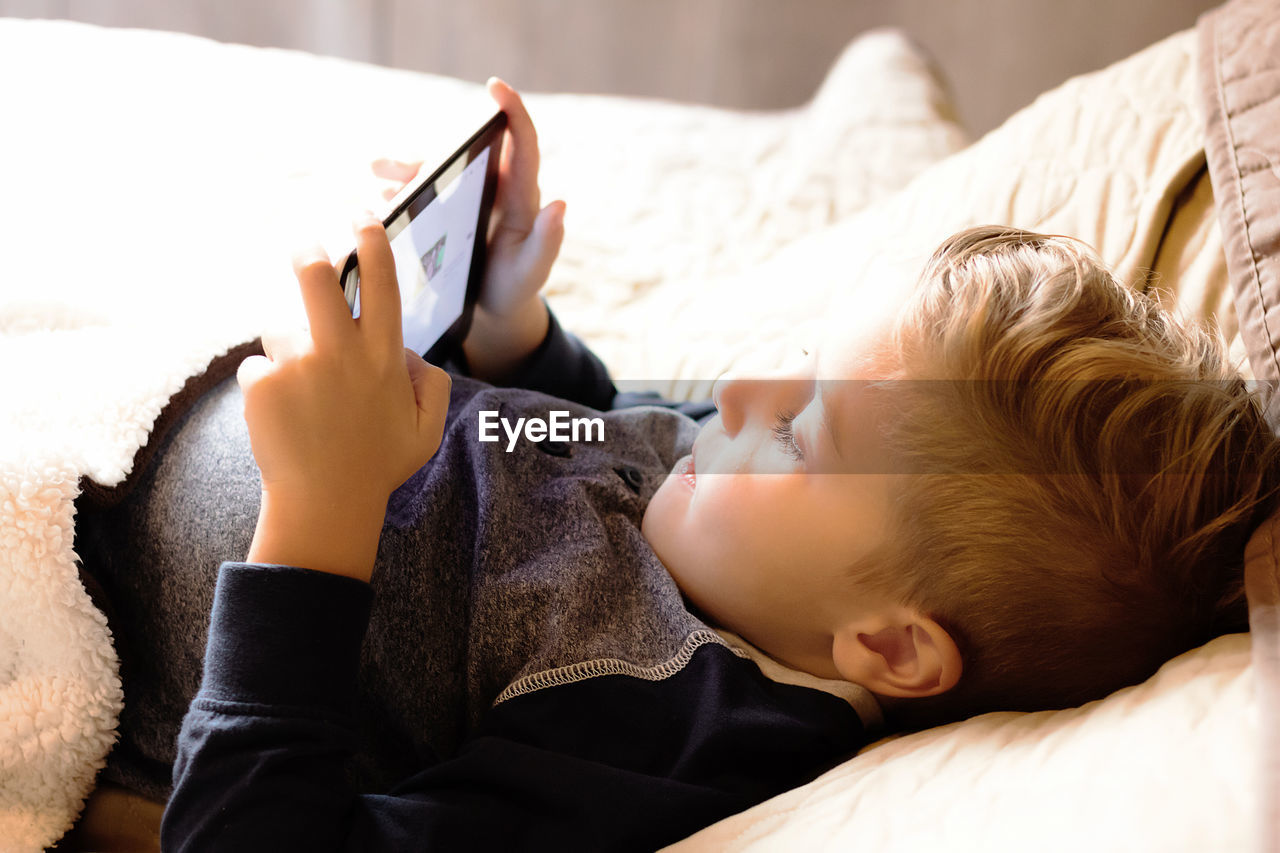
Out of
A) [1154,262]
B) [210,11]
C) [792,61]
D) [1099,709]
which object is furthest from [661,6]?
[1099,709]

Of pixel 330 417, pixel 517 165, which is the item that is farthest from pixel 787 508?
pixel 517 165

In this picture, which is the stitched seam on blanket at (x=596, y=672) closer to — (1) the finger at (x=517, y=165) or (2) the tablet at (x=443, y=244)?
(2) the tablet at (x=443, y=244)

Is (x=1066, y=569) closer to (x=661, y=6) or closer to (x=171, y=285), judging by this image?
(x=171, y=285)

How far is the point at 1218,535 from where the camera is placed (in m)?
0.62

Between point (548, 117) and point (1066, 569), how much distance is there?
0.95 m

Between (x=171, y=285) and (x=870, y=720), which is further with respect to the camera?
(x=171, y=285)

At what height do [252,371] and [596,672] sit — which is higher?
[252,371]

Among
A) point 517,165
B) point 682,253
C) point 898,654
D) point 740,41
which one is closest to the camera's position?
point 898,654

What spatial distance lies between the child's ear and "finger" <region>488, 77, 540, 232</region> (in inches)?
19.2

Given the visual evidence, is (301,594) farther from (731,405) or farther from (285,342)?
(731,405)

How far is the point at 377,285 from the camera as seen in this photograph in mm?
597

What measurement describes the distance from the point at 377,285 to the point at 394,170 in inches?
14.1

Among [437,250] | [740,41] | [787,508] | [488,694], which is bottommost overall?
[488,694]

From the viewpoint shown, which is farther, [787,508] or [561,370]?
[561,370]
